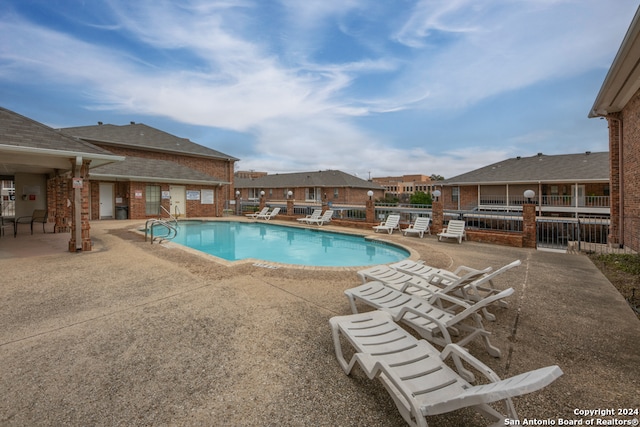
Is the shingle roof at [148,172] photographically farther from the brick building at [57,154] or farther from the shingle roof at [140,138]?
the brick building at [57,154]

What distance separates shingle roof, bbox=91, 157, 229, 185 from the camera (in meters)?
17.3

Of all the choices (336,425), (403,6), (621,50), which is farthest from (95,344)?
(403,6)

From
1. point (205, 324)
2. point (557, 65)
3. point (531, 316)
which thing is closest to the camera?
point (205, 324)

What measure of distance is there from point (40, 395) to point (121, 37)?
1658cm

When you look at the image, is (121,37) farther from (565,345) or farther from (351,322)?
(565,345)

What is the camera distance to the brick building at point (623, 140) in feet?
22.6

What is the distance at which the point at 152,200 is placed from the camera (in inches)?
757

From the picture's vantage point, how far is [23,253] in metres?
7.73

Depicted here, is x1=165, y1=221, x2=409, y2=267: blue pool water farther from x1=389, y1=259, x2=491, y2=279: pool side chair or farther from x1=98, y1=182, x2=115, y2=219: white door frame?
x1=98, y1=182, x2=115, y2=219: white door frame

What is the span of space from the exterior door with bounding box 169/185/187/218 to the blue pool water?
14.5ft

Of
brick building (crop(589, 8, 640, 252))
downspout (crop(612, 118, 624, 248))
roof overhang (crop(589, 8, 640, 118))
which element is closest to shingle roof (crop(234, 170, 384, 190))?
brick building (crop(589, 8, 640, 252))

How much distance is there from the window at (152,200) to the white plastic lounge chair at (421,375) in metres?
20.0

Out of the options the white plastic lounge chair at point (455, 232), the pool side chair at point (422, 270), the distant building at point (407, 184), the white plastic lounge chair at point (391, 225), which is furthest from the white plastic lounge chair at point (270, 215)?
the distant building at point (407, 184)

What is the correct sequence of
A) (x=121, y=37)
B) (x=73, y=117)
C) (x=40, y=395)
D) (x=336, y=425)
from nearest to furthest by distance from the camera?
(x=336, y=425) < (x=40, y=395) < (x=121, y=37) < (x=73, y=117)
